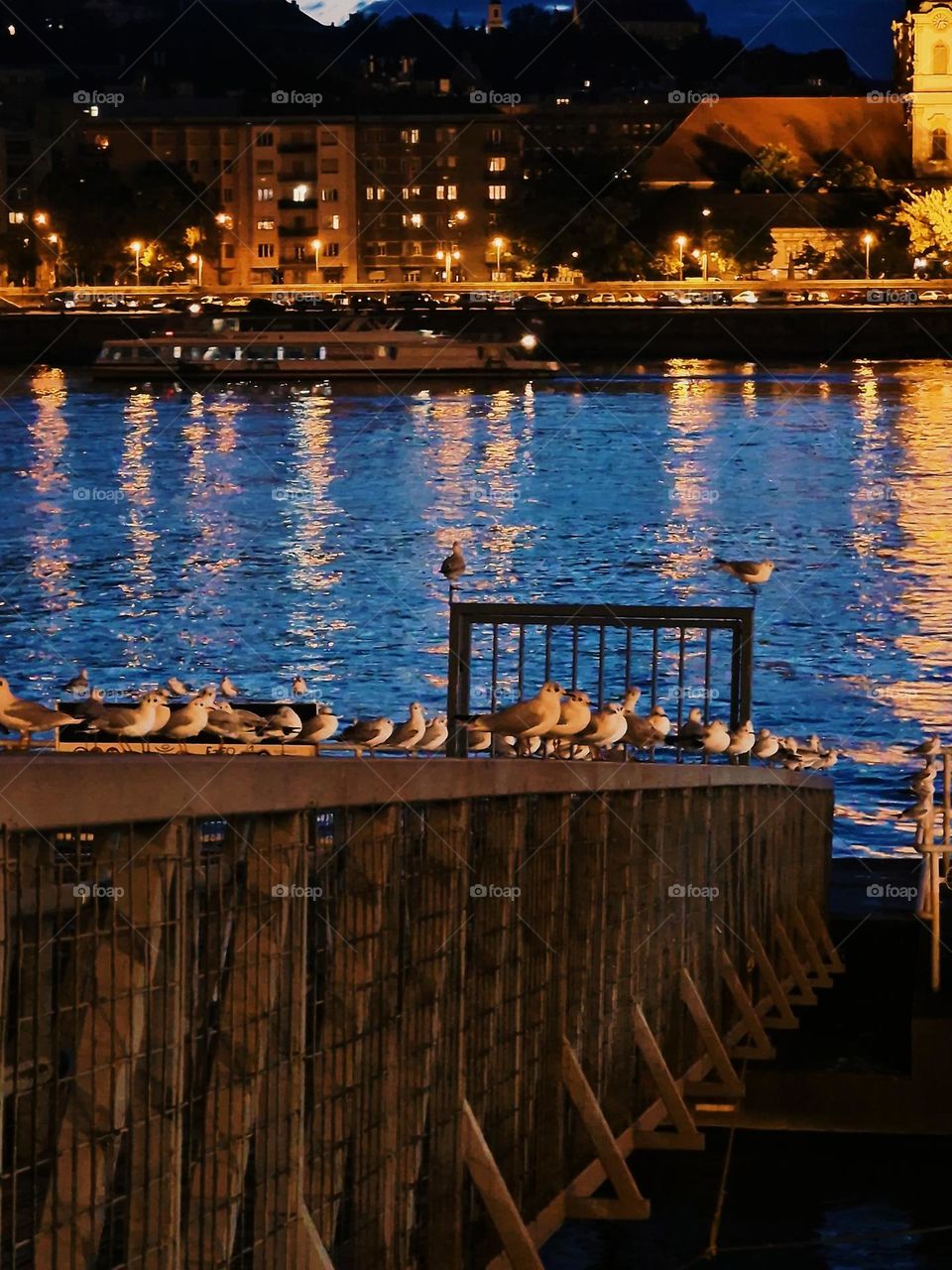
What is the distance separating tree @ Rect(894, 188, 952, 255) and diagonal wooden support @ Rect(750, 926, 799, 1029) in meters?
69.4

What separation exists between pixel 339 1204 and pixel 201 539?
29728mm

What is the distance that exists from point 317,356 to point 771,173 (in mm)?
21930

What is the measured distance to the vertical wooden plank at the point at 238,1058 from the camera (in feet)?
10.3

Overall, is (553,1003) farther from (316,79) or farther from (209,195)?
(316,79)

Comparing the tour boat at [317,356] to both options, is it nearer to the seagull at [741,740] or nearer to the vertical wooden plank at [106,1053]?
the seagull at [741,740]

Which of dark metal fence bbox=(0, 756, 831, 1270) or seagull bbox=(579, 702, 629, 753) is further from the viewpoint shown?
seagull bbox=(579, 702, 629, 753)

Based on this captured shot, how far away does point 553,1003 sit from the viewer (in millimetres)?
4672

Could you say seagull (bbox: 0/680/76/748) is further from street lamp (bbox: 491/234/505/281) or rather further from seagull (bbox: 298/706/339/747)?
street lamp (bbox: 491/234/505/281)

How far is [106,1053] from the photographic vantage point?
2.87 m

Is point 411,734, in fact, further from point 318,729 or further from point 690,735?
point 690,735

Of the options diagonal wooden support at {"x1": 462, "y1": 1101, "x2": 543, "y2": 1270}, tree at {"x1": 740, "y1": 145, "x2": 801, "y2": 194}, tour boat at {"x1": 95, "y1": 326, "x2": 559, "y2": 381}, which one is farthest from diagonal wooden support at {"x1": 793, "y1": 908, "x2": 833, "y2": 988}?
tree at {"x1": 740, "y1": 145, "x2": 801, "y2": 194}

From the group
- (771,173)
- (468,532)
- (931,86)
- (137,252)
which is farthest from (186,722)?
(931,86)

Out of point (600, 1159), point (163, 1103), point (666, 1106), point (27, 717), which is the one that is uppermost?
point (27, 717)

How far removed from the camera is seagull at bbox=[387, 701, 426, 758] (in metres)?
7.48
